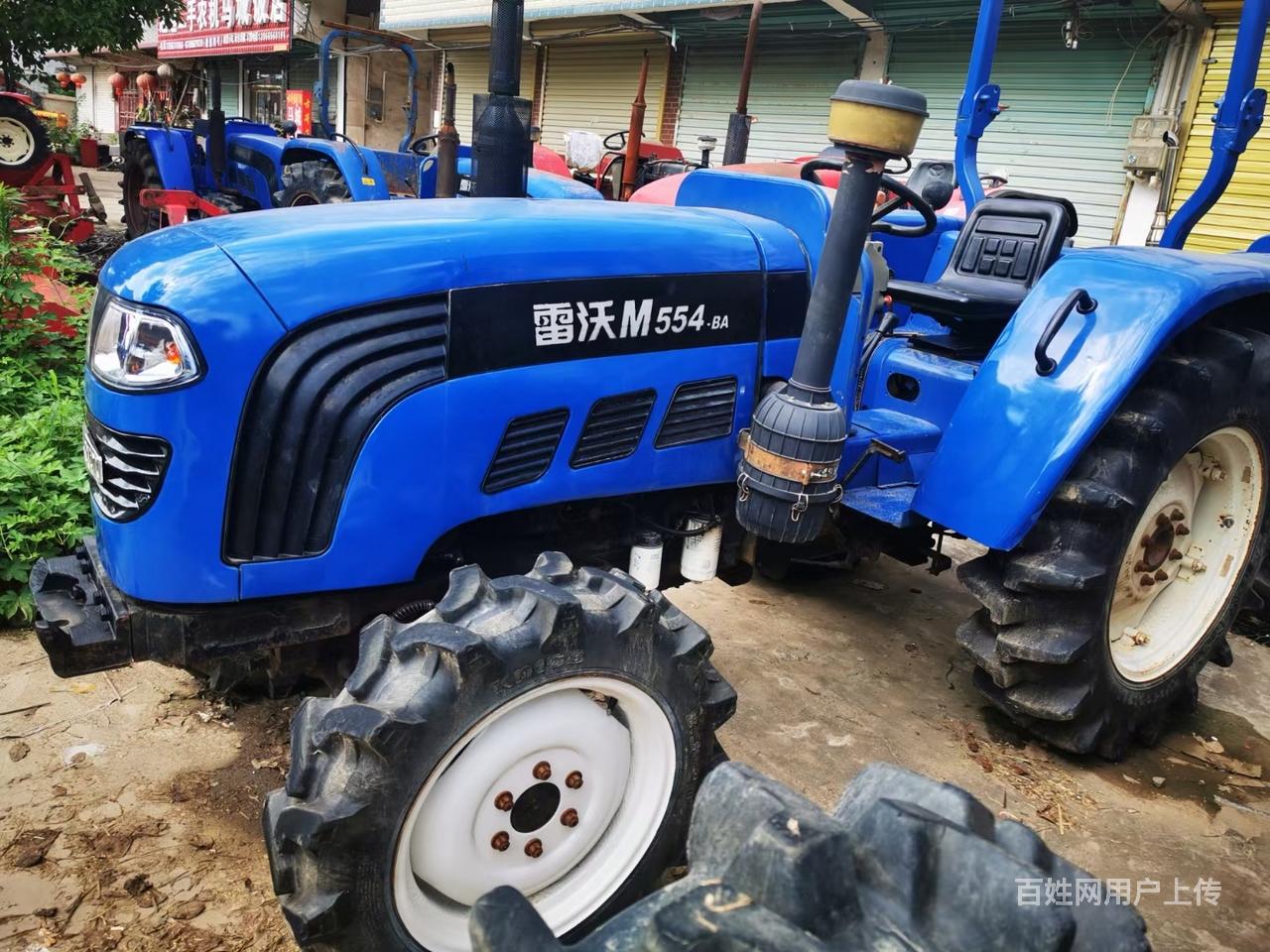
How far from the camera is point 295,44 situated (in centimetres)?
2050

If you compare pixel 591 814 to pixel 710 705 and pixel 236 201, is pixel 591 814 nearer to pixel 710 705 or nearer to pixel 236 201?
pixel 710 705

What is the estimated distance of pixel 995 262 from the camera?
10.0ft

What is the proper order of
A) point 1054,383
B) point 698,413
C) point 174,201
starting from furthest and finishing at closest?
1. point 174,201
2. point 1054,383
3. point 698,413

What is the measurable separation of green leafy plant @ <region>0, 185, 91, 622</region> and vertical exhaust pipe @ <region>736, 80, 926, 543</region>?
234cm

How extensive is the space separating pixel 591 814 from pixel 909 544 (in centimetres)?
162

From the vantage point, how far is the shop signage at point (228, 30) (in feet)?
63.0

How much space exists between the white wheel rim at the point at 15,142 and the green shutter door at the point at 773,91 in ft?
25.3

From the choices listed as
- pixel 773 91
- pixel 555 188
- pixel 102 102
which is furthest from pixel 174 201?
pixel 102 102

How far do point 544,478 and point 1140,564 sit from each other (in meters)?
1.86

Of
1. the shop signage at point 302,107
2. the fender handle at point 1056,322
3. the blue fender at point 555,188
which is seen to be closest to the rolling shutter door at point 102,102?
the shop signage at point 302,107

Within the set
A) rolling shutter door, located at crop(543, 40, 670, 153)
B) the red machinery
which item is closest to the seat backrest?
the red machinery

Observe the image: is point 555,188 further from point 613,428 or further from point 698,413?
point 613,428

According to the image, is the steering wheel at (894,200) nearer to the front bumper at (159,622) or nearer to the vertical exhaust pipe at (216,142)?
the front bumper at (159,622)

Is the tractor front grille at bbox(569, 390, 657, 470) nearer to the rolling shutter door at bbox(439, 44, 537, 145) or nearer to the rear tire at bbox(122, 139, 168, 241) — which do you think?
the rear tire at bbox(122, 139, 168, 241)
